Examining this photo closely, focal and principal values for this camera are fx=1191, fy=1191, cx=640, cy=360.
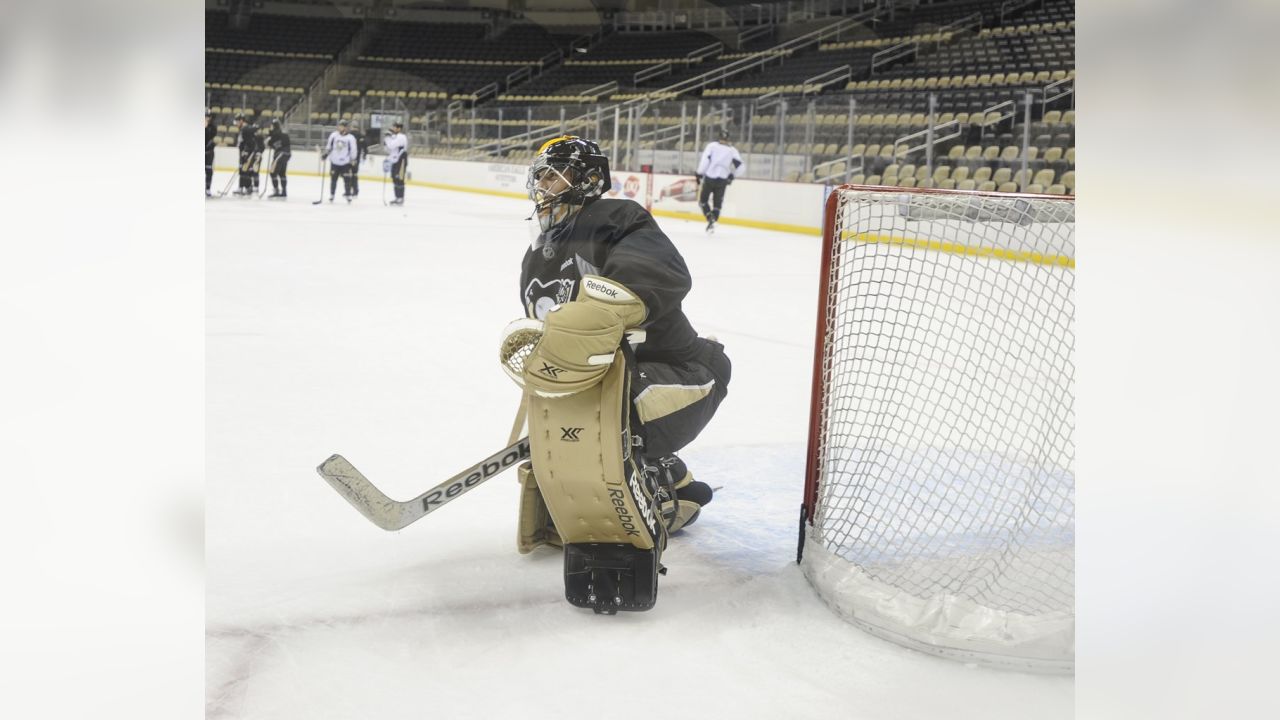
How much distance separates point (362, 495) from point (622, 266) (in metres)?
0.60

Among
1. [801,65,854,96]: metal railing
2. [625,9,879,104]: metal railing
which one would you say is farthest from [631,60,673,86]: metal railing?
[801,65,854,96]: metal railing

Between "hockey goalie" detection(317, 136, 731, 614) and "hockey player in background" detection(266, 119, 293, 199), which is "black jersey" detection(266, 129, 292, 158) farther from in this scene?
"hockey goalie" detection(317, 136, 731, 614)

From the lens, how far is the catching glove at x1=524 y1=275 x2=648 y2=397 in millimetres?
1595

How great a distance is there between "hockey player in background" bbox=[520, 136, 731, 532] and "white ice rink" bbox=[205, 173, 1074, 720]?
272mm

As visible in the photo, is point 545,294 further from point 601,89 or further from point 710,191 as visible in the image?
point 601,89

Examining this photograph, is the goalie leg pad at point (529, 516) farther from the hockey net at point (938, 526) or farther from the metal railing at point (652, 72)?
the metal railing at point (652, 72)

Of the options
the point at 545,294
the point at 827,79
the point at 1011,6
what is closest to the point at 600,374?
the point at 545,294

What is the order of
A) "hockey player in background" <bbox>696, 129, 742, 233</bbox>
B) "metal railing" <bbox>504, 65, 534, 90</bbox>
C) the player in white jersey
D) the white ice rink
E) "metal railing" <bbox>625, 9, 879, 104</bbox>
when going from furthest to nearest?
1. "metal railing" <bbox>504, 65, 534, 90</bbox>
2. "metal railing" <bbox>625, 9, 879, 104</bbox>
3. the player in white jersey
4. "hockey player in background" <bbox>696, 129, 742, 233</bbox>
5. the white ice rink

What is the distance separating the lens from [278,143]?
1243 cm

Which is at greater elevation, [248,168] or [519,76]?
[519,76]

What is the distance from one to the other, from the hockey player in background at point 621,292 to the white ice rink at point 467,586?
272mm

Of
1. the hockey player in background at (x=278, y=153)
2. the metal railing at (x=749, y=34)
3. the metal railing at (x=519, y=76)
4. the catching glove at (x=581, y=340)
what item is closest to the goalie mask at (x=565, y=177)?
the catching glove at (x=581, y=340)
